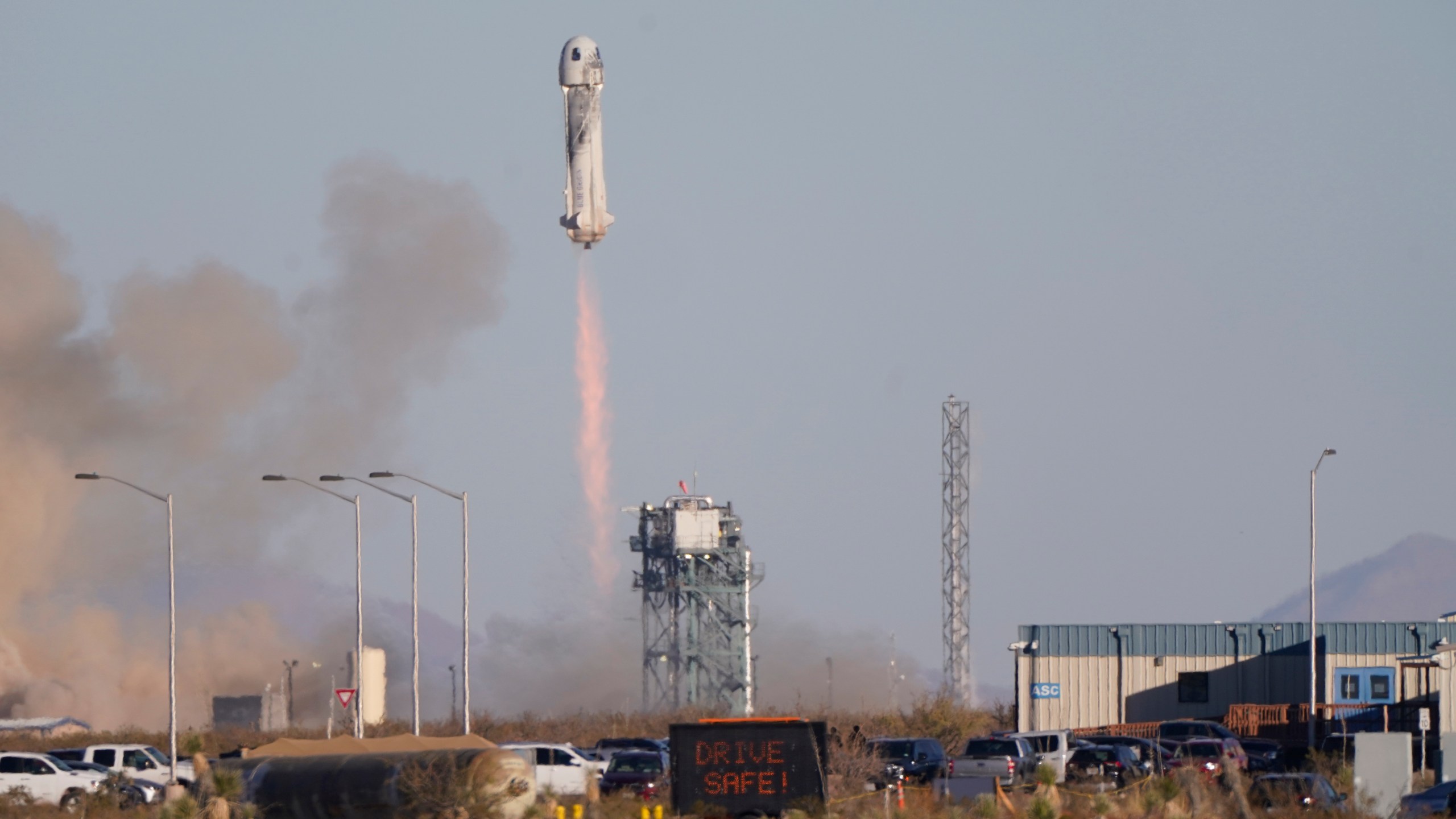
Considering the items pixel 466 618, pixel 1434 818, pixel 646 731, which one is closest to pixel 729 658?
pixel 646 731

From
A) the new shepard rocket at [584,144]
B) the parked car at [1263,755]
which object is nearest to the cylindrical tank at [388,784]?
the parked car at [1263,755]

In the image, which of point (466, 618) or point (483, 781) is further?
point (466, 618)

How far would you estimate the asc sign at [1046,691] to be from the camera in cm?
7544

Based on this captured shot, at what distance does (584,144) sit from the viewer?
7194 cm

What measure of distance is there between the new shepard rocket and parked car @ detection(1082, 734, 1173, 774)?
90.5 ft

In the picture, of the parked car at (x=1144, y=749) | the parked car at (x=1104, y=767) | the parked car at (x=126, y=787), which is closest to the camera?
the parked car at (x=1104, y=767)

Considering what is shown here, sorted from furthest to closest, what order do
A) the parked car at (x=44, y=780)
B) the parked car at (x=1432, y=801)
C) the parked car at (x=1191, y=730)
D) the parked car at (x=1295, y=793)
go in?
the parked car at (x=1191, y=730) → the parked car at (x=44, y=780) → the parked car at (x=1295, y=793) → the parked car at (x=1432, y=801)

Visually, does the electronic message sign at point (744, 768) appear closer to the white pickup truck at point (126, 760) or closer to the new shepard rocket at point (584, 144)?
the white pickup truck at point (126, 760)

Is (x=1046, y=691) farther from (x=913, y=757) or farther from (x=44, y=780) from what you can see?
(x=44, y=780)

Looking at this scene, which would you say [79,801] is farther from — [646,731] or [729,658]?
[729,658]

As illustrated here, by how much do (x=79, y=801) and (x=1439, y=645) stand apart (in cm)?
4083

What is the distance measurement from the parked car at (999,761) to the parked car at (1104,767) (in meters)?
0.97

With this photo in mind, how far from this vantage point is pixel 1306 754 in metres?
47.9

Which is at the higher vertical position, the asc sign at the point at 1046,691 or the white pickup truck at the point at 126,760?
the white pickup truck at the point at 126,760
